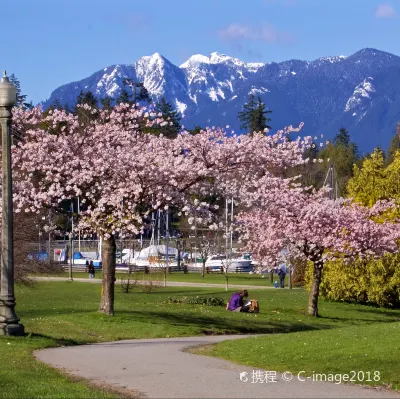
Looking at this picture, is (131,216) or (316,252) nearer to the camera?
(131,216)

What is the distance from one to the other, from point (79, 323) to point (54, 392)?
38.7 feet

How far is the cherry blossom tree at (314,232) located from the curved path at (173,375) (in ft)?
50.0

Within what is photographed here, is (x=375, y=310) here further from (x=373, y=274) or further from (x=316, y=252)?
(x=316, y=252)

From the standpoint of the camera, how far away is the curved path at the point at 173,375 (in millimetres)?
11523

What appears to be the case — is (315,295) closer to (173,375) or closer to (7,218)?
(7,218)

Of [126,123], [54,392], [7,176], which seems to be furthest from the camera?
[126,123]

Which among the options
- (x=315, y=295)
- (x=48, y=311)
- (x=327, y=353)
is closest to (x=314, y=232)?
(x=315, y=295)

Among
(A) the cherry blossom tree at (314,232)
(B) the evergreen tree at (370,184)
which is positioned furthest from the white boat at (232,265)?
(A) the cherry blossom tree at (314,232)

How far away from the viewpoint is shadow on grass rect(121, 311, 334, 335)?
983 inches

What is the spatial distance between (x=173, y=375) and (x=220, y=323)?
12.8 metres

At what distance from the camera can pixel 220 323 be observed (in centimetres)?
2598

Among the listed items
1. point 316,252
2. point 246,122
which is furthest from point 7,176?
point 246,122

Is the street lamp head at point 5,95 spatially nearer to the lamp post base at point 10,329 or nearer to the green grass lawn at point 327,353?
the lamp post base at point 10,329

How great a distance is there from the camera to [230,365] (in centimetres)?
1496
